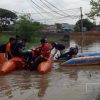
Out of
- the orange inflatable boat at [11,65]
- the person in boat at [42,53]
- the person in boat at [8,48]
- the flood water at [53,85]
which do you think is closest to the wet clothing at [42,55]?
the person in boat at [42,53]

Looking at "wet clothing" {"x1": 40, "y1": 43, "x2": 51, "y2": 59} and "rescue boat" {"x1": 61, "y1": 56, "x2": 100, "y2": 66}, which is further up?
"wet clothing" {"x1": 40, "y1": 43, "x2": 51, "y2": 59}

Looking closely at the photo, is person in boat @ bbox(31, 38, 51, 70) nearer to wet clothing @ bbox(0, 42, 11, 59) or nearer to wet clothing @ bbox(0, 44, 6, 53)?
wet clothing @ bbox(0, 42, 11, 59)

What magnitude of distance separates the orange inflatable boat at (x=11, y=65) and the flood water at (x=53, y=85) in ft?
1.01

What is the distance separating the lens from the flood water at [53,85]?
33.8 feet

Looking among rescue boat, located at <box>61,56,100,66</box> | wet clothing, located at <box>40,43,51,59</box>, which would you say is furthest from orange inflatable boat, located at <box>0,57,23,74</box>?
rescue boat, located at <box>61,56,100,66</box>

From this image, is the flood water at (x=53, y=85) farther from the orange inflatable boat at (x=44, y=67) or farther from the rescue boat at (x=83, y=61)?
the rescue boat at (x=83, y=61)

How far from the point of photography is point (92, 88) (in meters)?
11.3

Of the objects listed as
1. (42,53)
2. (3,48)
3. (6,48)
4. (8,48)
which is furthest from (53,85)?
(3,48)

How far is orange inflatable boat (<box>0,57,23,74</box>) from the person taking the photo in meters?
15.3

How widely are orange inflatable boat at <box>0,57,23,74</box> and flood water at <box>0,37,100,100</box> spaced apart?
31 cm

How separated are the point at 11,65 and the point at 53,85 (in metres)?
4.20

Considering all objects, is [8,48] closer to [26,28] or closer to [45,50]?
[45,50]

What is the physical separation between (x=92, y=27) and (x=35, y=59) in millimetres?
76894

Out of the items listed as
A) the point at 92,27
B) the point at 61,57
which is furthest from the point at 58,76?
the point at 92,27
